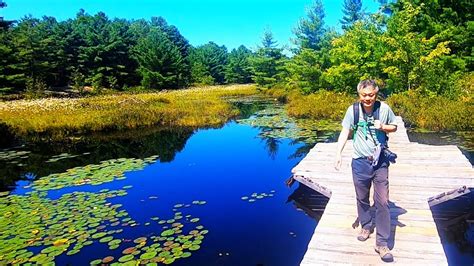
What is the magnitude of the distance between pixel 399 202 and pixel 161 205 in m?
4.72

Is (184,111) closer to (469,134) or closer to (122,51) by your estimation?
(469,134)

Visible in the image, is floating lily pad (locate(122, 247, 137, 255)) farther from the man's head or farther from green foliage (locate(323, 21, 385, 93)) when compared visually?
green foliage (locate(323, 21, 385, 93))

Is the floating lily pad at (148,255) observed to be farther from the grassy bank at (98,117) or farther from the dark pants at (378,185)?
the grassy bank at (98,117)

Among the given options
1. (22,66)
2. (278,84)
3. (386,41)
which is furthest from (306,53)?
(22,66)

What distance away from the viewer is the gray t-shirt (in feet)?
12.1

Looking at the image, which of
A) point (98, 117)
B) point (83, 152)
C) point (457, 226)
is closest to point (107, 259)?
point (457, 226)

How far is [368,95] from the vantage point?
3.60 m

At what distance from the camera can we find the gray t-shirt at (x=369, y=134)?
3686 millimetres

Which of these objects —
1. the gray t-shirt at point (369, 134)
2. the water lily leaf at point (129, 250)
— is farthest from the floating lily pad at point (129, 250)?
the gray t-shirt at point (369, 134)

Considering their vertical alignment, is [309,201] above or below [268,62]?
below

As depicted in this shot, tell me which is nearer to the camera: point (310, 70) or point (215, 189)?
point (215, 189)

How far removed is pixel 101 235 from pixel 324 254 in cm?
385

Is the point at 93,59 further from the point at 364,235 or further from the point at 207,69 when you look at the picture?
the point at 364,235

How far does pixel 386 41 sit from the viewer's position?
55.6ft
